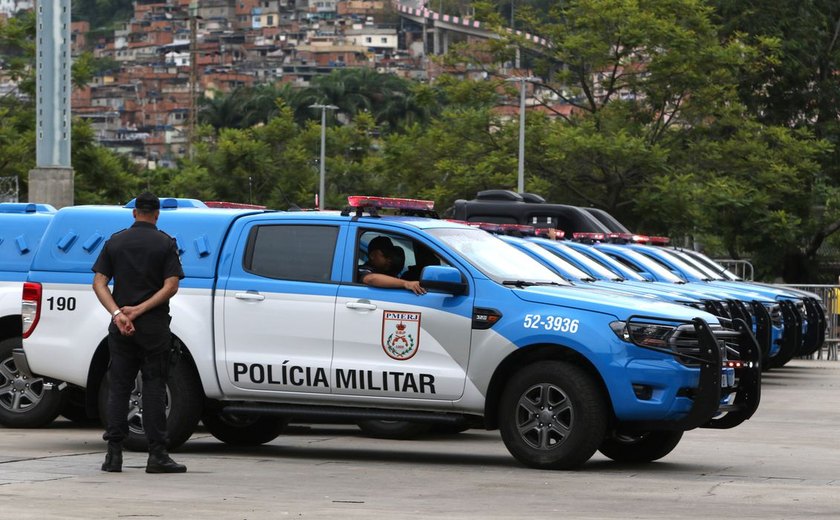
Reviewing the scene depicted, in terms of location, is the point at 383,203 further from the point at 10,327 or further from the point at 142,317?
the point at 10,327

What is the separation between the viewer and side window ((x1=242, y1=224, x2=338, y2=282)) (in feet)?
40.3

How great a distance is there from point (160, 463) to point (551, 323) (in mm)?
2760

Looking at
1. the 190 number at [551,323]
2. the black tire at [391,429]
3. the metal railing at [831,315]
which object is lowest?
the metal railing at [831,315]

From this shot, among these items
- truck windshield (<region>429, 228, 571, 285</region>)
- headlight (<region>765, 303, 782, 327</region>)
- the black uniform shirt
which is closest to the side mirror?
truck windshield (<region>429, 228, 571, 285</region>)

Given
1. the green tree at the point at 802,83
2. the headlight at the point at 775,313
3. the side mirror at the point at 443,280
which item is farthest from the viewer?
the green tree at the point at 802,83

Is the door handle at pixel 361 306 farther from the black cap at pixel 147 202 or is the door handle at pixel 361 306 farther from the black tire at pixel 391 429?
the black tire at pixel 391 429

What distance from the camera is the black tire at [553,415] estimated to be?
37.1 ft

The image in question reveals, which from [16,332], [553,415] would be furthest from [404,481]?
[16,332]

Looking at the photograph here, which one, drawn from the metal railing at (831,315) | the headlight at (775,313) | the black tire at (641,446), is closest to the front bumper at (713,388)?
the black tire at (641,446)

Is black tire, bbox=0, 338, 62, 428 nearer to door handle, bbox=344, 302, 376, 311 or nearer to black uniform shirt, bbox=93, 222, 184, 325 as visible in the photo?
black uniform shirt, bbox=93, 222, 184, 325

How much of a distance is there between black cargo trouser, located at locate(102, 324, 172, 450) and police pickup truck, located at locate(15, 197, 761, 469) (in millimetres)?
957

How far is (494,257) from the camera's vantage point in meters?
12.3

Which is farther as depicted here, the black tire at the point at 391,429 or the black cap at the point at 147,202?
the black tire at the point at 391,429

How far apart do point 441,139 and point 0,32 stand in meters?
13.5
